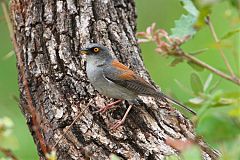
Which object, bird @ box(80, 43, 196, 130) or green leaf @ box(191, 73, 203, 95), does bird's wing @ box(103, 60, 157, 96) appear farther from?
green leaf @ box(191, 73, 203, 95)

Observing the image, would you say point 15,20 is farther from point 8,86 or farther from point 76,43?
point 8,86

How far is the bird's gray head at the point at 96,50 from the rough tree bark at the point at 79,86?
116 mm

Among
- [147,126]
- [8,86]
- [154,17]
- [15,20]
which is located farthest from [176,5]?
[147,126]

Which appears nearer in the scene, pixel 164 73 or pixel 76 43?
pixel 76 43

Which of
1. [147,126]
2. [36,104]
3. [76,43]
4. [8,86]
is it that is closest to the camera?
[147,126]

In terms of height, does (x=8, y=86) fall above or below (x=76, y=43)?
above

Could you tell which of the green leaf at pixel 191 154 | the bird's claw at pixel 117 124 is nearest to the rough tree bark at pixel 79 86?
the bird's claw at pixel 117 124

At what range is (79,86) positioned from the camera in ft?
14.6

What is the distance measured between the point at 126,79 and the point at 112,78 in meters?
0.15

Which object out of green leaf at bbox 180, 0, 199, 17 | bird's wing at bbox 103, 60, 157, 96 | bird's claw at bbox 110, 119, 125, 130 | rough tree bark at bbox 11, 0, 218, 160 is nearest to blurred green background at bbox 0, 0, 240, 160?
rough tree bark at bbox 11, 0, 218, 160

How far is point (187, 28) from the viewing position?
1.87 metres

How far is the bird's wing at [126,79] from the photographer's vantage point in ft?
14.6

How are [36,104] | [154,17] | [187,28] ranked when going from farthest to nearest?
1. [154,17]
2. [36,104]
3. [187,28]

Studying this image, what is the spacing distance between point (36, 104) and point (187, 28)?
2681 millimetres
